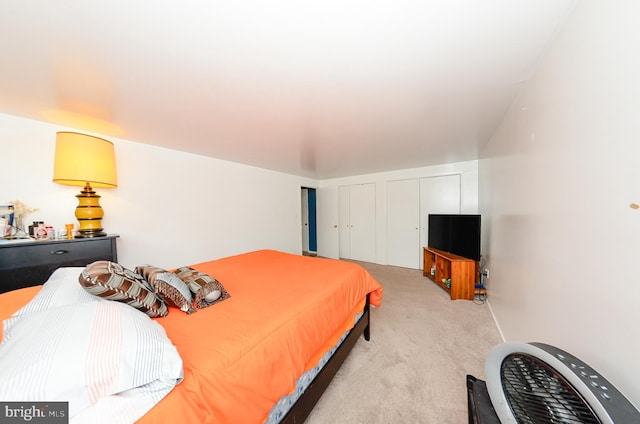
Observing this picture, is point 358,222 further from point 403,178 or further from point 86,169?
point 86,169

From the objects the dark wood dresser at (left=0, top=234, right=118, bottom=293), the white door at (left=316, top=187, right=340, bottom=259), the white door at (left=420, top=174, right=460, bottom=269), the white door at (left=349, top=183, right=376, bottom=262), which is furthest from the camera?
the white door at (left=316, top=187, right=340, bottom=259)

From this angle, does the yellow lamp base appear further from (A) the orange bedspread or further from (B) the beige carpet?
(B) the beige carpet

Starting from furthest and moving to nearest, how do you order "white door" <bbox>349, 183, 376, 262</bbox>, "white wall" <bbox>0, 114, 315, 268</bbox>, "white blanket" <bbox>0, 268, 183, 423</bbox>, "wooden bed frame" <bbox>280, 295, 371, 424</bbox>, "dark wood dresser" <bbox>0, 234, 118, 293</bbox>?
"white door" <bbox>349, 183, 376, 262</bbox> → "white wall" <bbox>0, 114, 315, 268</bbox> → "dark wood dresser" <bbox>0, 234, 118, 293</bbox> → "wooden bed frame" <bbox>280, 295, 371, 424</bbox> → "white blanket" <bbox>0, 268, 183, 423</bbox>

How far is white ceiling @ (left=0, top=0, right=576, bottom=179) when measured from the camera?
0.94 m

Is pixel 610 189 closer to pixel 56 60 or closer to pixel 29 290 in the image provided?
pixel 56 60

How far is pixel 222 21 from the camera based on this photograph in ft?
3.20

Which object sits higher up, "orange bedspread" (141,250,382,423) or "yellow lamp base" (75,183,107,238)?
"yellow lamp base" (75,183,107,238)

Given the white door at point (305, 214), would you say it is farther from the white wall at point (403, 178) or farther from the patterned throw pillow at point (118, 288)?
the patterned throw pillow at point (118, 288)

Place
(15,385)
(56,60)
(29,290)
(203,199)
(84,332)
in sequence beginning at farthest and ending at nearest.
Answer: (203,199) < (29,290) < (56,60) < (84,332) < (15,385)

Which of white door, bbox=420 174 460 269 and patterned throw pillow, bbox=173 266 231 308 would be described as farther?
white door, bbox=420 174 460 269

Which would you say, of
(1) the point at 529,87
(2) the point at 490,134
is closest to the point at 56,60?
(1) the point at 529,87

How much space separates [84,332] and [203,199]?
2.76m

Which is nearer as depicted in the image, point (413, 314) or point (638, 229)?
point (638, 229)

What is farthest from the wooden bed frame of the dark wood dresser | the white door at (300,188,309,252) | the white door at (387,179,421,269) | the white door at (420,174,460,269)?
the white door at (300,188,309,252)
